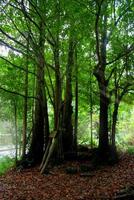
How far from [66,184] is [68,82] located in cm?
459

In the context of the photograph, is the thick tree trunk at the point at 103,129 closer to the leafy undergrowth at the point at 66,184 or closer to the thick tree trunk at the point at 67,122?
the leafy undergrowth at the point at 66,184

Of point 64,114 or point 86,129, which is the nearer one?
point 64,114

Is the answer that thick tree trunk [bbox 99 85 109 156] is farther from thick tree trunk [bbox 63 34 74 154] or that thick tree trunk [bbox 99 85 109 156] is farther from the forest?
thick tree trunk [bbox 63 34 74 154]

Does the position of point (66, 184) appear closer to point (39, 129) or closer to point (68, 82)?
point (39, 129)

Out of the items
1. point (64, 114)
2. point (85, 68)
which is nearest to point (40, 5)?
point (85, 68)

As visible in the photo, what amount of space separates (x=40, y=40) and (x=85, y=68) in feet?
7.10

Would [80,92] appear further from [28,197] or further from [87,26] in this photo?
[28,197]

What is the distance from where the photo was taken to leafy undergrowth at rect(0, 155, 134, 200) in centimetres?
741

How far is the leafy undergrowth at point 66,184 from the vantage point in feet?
24.3

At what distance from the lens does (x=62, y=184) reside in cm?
857

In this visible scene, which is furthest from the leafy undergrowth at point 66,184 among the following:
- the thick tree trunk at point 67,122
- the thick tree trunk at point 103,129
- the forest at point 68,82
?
the thick tree trunk at point 67,122

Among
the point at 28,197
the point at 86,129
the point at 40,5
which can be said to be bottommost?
the point at 28,197

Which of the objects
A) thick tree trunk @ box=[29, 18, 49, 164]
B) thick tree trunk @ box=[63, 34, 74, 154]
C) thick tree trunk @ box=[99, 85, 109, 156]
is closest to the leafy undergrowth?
thick tree trunk @ box=[99, 85, 109, 156]

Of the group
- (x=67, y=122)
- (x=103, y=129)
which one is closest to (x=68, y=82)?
(x=67, y=122)
